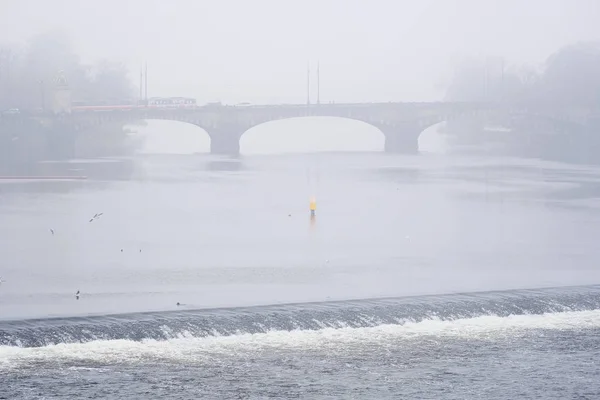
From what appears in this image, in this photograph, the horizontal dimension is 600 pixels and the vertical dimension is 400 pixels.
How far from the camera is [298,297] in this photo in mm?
36688

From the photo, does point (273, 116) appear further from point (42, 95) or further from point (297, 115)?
point (42, 95)

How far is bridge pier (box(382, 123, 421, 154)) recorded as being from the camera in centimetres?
13850

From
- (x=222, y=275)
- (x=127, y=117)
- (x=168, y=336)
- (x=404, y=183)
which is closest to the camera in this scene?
(x=168, y=336)

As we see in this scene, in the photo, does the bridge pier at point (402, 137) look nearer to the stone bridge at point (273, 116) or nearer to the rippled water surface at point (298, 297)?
the stone bridge at point (273, 116)

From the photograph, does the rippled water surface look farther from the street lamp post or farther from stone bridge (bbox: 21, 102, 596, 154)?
the street lamp post

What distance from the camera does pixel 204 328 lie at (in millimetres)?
32125

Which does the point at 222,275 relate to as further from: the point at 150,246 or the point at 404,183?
the point at 404,183

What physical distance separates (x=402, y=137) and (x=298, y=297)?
103276 millimetres

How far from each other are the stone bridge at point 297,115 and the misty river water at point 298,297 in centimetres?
6149

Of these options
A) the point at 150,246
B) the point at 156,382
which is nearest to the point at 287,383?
the point at 156,382

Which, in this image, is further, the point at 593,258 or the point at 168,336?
the point at 593,258

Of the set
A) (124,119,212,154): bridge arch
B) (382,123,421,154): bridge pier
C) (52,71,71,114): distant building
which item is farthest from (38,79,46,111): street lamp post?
(382,123,421,154): bridge pier

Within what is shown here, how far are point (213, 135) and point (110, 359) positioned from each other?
347 feet

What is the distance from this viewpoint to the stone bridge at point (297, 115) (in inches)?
5143
